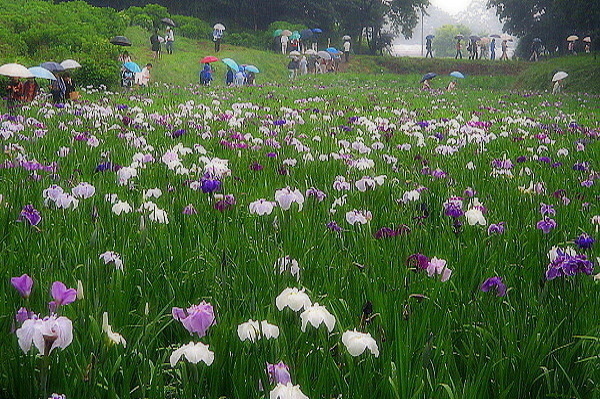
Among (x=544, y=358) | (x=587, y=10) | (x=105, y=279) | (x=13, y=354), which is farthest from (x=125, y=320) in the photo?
(x=587, y=10)

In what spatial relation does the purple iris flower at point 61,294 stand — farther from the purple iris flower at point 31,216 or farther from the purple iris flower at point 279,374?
the purple iris flower at point 31,216

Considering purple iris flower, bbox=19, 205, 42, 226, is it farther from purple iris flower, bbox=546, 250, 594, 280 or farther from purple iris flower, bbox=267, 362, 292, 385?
purple iris flower, bbox=546, 250, 594, 280

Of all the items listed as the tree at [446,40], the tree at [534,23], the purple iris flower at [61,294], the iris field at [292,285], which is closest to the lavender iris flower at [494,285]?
the iris field at [292,285]

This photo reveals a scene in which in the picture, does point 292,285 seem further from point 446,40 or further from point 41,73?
point 446,40

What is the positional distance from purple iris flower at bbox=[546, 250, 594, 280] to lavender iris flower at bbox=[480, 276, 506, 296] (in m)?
Result: 0.16

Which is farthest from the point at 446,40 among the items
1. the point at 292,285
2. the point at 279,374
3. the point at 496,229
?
the point at 279,374

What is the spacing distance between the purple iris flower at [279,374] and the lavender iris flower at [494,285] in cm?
92

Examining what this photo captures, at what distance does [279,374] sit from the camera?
47.2 inches

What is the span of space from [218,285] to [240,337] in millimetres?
576

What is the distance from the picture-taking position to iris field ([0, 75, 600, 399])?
4.30 ft

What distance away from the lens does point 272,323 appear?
1.54 meters

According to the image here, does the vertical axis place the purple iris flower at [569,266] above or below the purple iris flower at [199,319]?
below

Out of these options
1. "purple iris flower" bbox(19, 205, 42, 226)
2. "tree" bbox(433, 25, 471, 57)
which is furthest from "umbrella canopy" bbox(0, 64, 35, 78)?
"tree" bbox(433, 25, 471, 57)

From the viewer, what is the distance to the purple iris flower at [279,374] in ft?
3.92
